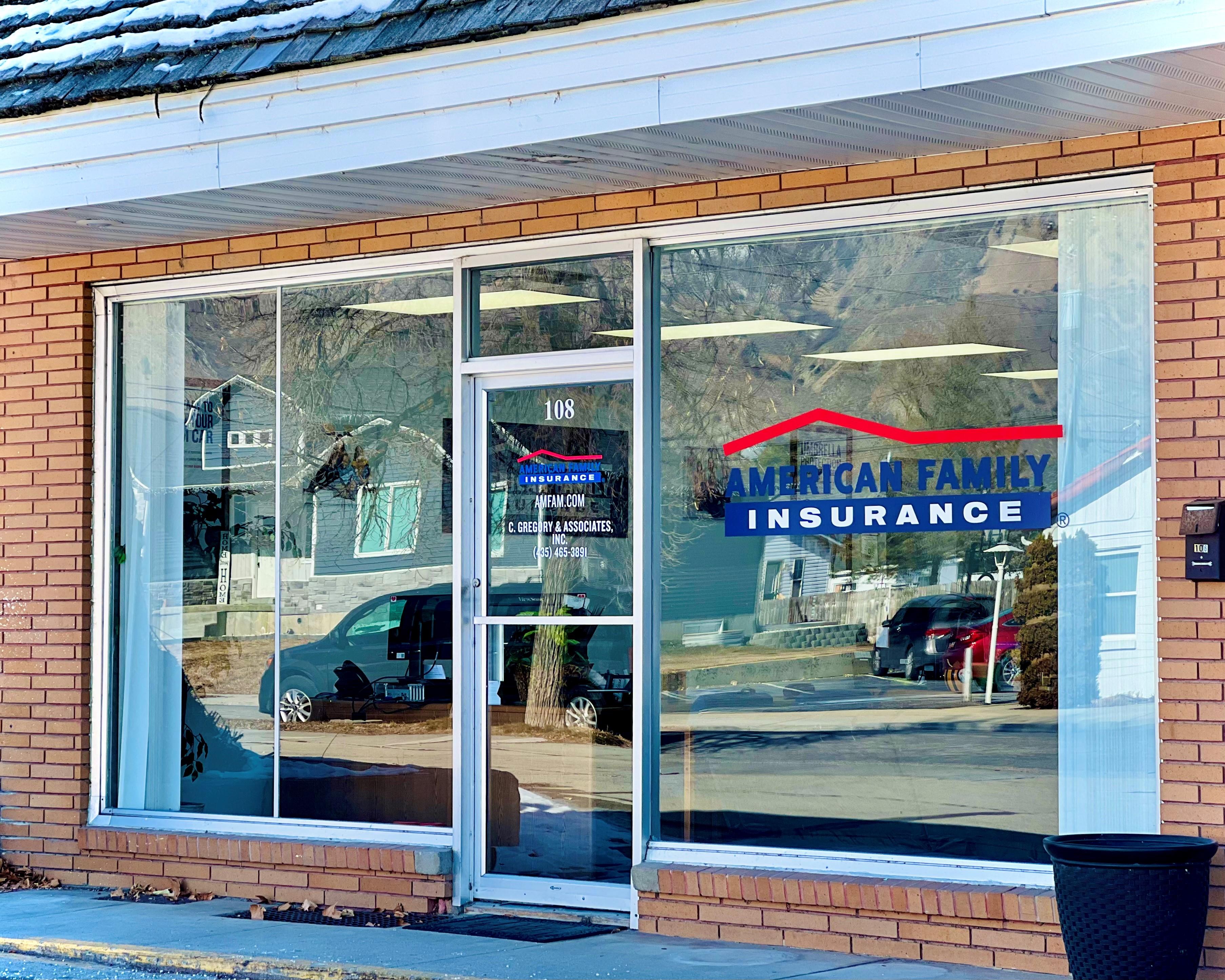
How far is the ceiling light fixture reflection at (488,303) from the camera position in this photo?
852 centimetres

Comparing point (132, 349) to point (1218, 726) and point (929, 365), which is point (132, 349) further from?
point (1218, 726)

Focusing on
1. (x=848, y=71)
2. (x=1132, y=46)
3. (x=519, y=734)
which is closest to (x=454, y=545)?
(x=519, y=734)

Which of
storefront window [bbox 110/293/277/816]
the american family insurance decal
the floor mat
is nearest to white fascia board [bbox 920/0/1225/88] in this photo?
the american family insurance decal

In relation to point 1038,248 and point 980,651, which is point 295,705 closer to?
point 980,651

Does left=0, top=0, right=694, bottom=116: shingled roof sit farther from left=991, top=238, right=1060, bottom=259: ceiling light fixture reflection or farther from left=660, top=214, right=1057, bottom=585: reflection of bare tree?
left=991, top=238, right=1060, bottom=259: ceiling light fixture reflection

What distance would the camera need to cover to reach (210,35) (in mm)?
7906

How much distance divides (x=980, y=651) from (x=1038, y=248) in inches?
69.8

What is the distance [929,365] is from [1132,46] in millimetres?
2082

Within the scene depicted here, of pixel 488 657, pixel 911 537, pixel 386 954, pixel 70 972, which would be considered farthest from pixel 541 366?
pixel 70 972

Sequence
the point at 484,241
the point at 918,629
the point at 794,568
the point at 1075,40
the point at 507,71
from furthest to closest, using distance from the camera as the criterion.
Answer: the point at 484,241, the point at 794,568, the point at 918,629, the point at 507,71, the point at 1075,40

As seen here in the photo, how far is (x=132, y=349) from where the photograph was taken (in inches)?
391

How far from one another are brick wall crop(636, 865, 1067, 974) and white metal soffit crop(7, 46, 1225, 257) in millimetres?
3205

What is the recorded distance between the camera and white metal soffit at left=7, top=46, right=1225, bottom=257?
6172mm

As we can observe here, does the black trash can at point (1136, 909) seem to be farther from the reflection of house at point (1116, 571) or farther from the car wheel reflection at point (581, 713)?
the car wheel reflection at point (581, 713)
